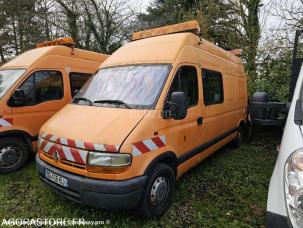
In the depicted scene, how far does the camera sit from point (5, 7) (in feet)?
56.0

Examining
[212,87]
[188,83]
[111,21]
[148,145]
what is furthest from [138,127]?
[111,21]

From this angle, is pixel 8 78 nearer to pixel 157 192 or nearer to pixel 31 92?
pixel 31 92

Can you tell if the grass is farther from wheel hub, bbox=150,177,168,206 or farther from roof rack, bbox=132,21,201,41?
roof rack, bbox=132,21,201,41

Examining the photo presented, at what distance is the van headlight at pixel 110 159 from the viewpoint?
3.07 metres

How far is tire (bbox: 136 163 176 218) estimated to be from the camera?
134 inches

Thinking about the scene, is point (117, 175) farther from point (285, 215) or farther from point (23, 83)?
point (23, 83)

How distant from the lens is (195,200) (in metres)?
4.17

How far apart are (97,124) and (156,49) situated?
1696mm

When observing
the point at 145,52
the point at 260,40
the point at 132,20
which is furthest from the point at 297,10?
the point at 132,20

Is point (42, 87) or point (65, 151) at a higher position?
point (42, 87)

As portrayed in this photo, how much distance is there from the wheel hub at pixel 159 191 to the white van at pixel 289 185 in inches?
67.3

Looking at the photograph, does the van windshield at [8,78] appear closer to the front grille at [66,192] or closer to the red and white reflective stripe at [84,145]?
the red and white reflective stripe at [84,145]

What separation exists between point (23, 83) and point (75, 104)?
1.87m

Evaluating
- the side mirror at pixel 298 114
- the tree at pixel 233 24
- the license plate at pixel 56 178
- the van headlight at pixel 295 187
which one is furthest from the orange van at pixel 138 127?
the tree at pixel 233 24
